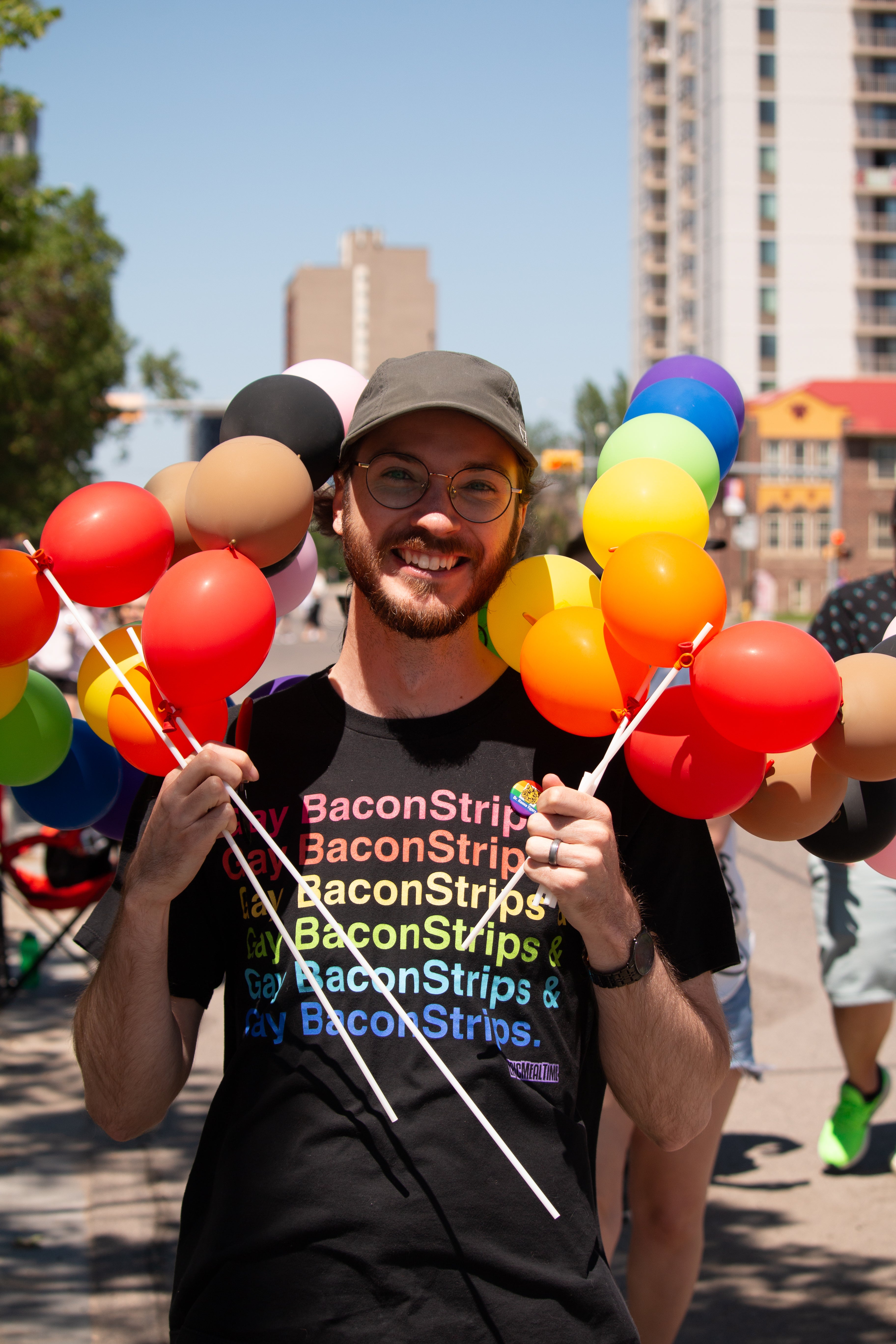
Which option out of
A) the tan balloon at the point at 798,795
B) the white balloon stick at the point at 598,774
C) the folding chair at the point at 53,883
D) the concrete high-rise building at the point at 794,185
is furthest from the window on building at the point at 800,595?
the white balloon stick at the point at 598,774

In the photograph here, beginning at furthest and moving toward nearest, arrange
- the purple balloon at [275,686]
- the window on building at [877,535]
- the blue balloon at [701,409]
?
the window on building at [877,535], the blue balloon at [701,409], the purple balloon at [275,686]

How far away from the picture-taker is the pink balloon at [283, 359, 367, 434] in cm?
253

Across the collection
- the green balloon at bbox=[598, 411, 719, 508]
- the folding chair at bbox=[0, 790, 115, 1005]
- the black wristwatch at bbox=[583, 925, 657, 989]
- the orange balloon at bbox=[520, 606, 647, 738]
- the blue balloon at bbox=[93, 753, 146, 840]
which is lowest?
the folding chair at bbox=[0, 790, 115, 1005]

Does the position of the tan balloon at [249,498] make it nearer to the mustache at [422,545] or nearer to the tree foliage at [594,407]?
the mustache at [422,545]

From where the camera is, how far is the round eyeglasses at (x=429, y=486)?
2.08m

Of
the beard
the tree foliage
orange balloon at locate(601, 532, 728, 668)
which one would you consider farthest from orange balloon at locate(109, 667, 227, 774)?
the tree foliage

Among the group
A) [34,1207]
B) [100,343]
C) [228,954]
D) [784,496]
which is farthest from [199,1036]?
[784,496]

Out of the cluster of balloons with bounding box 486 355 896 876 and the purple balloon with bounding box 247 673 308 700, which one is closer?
the cluster of balloons with bounding box 486 355 896 876

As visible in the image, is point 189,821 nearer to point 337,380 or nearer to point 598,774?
point 598,774

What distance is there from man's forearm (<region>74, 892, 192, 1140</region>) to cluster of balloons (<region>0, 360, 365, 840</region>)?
302 mm

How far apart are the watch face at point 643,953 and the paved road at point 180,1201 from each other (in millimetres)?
2349

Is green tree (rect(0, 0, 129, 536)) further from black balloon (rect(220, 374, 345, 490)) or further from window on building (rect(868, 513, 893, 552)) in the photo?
window on building (rect(868, 513, 893, 552))

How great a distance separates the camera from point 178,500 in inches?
94.6

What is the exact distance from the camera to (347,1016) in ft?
6.17
